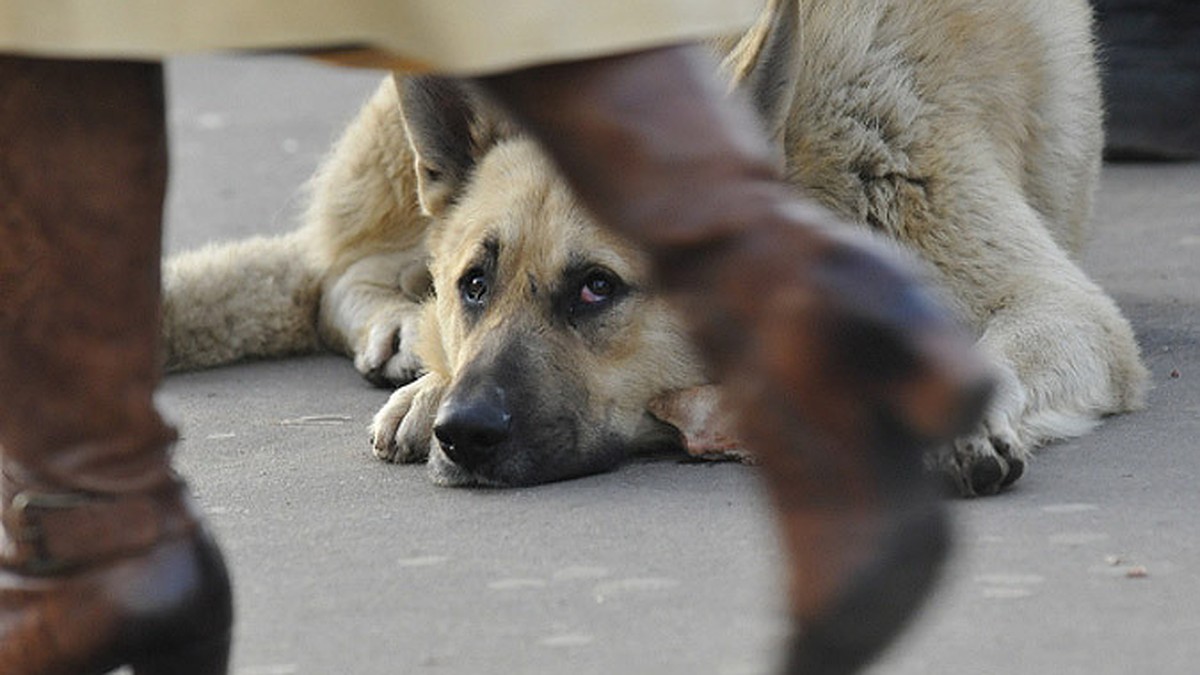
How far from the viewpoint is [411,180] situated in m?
5.51

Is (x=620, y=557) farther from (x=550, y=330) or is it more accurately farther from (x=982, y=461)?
(x=550, y=330)

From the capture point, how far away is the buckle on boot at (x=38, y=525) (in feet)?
7.16

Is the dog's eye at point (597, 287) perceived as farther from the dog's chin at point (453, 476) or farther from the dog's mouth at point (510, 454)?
the dog's chin at point (453, 476)

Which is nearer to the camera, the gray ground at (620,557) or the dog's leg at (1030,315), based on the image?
the gray ground at (620,557)

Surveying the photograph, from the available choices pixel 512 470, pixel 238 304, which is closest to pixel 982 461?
pixel 512 470

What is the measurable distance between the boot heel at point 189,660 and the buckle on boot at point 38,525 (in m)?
0.15

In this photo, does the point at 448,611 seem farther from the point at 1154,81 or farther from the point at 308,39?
the point at 1154,81

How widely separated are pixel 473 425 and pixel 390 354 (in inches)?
50.2

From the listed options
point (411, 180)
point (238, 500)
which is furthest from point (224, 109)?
point (238, 500)

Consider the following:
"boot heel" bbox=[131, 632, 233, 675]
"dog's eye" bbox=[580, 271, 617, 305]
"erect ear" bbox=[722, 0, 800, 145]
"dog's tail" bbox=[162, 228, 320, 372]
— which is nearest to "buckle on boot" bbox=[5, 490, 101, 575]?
"boot heel" bbox=[131, 632, 233, 675]

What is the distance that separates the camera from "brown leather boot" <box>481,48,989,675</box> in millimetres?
1711

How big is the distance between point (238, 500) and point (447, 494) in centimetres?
41

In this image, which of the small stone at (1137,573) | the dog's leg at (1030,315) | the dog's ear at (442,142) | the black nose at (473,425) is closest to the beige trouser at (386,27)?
the small stone at (1137,573)

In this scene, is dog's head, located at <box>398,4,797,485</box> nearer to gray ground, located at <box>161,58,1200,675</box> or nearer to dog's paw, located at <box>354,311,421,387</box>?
gray ground, located at <box>161,58,1200,675</box>
